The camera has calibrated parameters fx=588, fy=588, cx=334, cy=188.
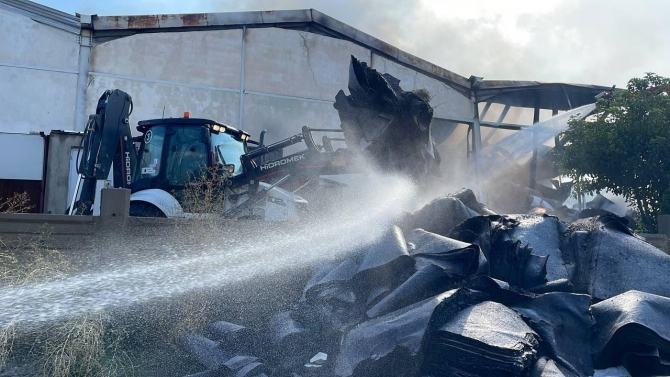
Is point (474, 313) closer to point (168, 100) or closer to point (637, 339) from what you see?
point (637, 339)

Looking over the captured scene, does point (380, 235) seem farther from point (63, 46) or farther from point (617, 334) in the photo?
point (63, 46)

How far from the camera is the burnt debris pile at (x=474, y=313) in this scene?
350 cm

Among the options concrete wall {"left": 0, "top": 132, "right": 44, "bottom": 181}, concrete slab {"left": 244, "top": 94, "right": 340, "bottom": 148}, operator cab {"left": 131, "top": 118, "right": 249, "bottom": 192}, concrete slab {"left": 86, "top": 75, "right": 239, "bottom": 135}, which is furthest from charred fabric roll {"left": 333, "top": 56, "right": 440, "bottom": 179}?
concrete slab {"left": 86, "top": 75, "right": 239, "bottom": 135}

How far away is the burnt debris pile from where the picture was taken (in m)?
3.50

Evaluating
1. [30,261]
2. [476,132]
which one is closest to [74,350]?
[30,261]

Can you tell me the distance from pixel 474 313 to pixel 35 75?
12188 mm

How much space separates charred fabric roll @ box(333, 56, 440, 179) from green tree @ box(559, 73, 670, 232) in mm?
4783

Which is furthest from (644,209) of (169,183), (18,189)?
(18,189)

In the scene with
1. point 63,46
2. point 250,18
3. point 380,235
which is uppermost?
point 250,18

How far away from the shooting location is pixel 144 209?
274 inches

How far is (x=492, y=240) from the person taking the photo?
5059 mm

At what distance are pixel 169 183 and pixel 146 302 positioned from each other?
3237 mm

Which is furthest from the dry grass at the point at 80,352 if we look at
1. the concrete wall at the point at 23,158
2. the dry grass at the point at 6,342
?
the concrete wall at the point at 23,158

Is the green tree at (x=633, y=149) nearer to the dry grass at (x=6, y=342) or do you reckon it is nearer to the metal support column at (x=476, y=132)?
the metal support column at (x=476, y=132)
